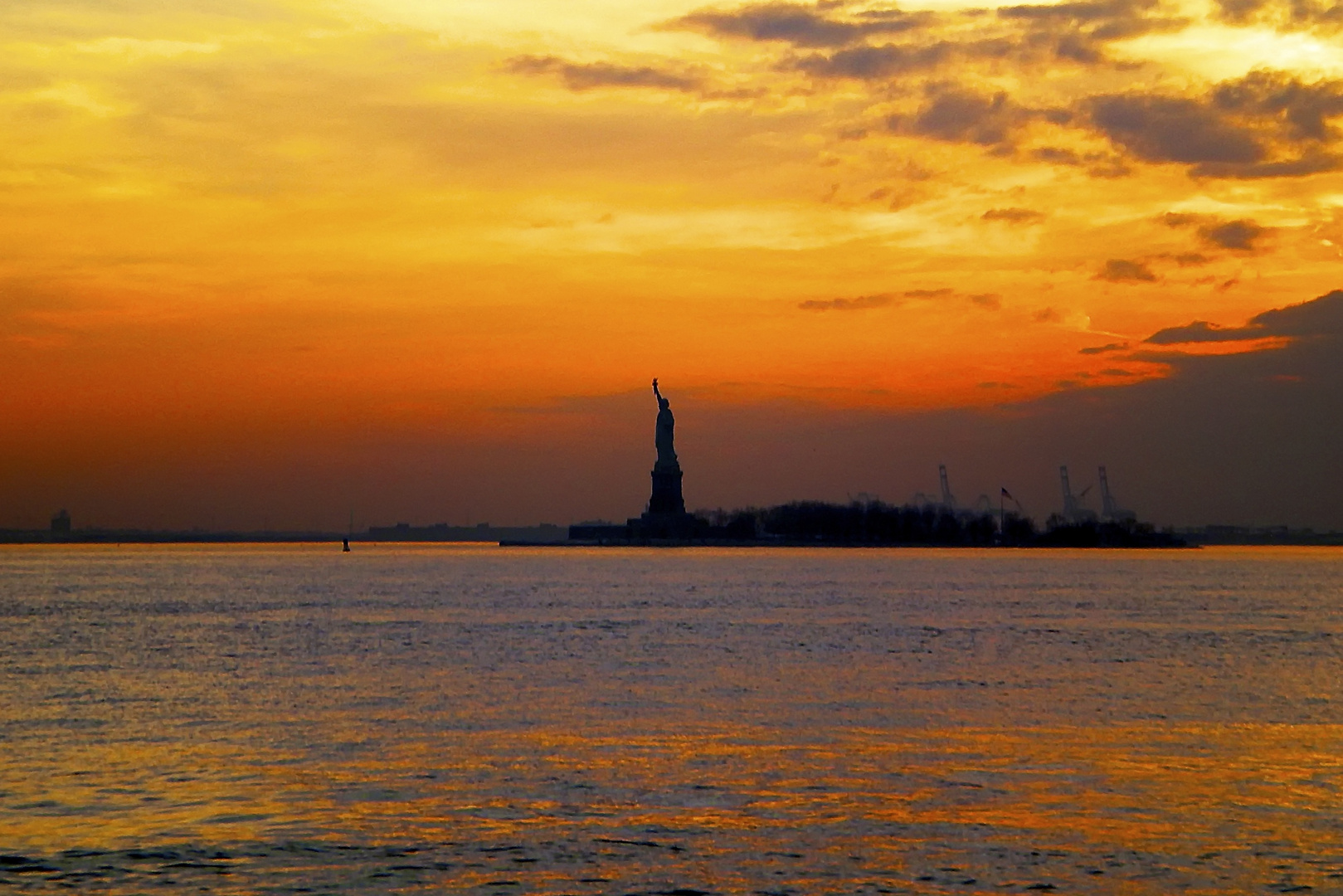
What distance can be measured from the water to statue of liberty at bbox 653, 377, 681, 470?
12591cm

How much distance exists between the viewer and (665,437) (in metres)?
189

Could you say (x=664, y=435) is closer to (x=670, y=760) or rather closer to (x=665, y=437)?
(x=665, y=437)

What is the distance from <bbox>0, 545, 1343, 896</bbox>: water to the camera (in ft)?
57.0

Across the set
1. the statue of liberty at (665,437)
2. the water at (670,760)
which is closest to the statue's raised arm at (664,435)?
the statue of liberty at (665,437)

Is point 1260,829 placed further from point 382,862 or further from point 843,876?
point 382,862

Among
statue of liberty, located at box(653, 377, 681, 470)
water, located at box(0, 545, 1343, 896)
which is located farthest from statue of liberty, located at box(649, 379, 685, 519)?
water, located at box(0, 545, 1343, 896)

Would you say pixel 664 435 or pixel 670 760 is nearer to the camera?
pixel 670 760

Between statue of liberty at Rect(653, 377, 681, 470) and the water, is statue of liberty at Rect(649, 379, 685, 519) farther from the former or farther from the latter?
the water

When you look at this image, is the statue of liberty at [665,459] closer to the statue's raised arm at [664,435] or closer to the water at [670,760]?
the statue's raised arm at [664,435]

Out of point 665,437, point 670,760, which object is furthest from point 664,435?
point 670,760

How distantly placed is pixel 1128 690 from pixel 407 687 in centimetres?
1704

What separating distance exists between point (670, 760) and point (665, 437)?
163729mm

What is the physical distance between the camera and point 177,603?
86.7 metres

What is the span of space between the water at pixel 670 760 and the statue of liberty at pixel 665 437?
4957 inches
